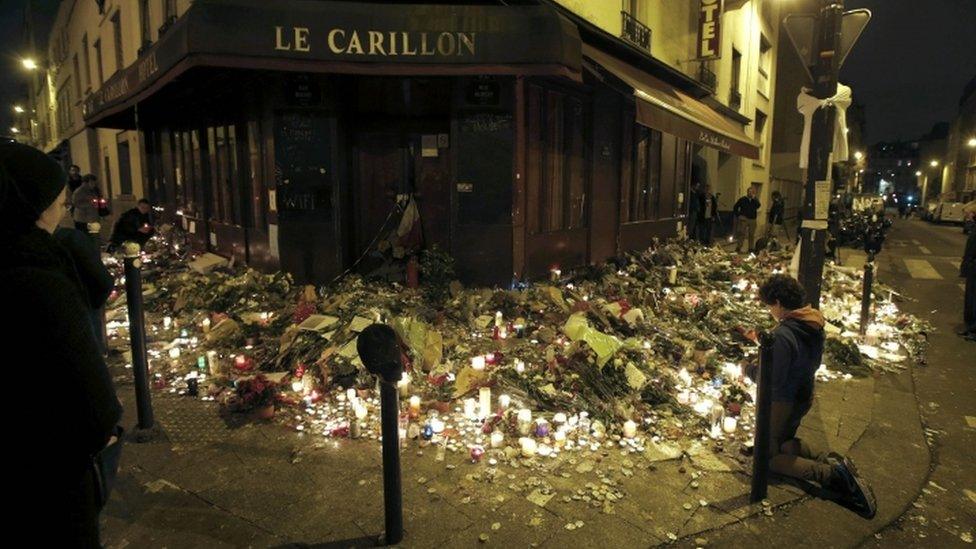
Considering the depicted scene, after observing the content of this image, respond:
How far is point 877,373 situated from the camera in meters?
6.07

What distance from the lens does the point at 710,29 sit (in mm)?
14188

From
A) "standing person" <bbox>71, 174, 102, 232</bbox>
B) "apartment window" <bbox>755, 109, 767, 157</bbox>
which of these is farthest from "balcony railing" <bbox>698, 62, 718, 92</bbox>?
"standing person" <bbox>71, 174, 102, 232</bbox>

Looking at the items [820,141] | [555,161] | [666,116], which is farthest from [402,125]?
[820,141]

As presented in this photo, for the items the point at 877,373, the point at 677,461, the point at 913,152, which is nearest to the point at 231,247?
the point at 677,461

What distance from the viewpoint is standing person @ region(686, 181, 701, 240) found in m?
15.6

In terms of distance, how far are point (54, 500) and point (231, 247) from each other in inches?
367

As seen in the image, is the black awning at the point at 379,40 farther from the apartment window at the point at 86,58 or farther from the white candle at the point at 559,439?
the apartment window at the point at 86,58

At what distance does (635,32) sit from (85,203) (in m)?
12.0

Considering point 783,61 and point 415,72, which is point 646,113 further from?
point 783,61

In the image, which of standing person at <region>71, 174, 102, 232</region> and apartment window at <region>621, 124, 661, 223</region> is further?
apartment window at <region>621, 124, 661, 223</region>

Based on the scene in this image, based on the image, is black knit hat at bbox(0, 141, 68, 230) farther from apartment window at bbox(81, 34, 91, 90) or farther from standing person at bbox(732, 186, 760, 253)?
apartment window at bbox(81, 34, 91, 90)

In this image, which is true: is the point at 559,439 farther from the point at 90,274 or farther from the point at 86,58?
the point at 86,58

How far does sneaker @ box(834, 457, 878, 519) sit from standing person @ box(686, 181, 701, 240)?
1271 centimetres

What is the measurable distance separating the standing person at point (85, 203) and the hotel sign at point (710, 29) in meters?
14.5
